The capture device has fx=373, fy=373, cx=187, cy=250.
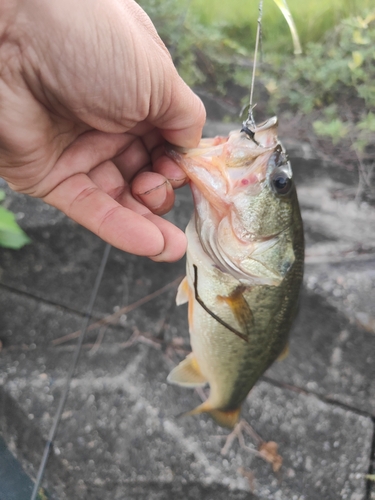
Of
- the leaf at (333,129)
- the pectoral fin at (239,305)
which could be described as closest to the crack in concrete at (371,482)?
the pectoral fin at (239,305)

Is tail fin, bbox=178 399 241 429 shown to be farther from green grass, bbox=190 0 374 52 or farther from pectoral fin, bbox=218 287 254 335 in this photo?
green grass, bbox=190 0 374 52

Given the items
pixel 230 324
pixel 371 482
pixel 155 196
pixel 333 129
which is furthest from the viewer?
pixel 333 129

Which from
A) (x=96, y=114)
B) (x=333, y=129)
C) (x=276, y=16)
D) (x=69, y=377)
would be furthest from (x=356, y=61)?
(x=69, y=377)

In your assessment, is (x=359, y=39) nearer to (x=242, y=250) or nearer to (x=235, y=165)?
(x=235, y=165)

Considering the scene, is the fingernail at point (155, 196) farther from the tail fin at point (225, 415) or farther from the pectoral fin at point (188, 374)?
the tail fin at point (225, 415)

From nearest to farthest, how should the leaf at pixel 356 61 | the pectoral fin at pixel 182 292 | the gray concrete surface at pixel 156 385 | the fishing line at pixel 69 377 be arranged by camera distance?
the pectoral fin at pixel 182 292 < the fishing line at pixel 69 377 < the gray concrete surface at pixel 156 385 < the leaf at pixel 356 61

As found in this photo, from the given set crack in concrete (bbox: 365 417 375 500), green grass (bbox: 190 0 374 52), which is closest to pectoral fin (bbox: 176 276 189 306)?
crack in concrete (bbox: 365 417 375 500)
